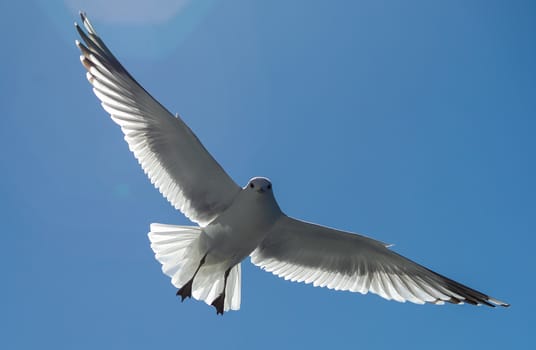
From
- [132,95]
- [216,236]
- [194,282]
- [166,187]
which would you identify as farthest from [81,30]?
[194,282]

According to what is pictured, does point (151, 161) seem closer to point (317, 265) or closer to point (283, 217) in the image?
point (283, 217)

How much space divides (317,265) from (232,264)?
41.4 inches

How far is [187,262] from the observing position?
535 cm

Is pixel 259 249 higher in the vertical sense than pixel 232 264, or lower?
higher

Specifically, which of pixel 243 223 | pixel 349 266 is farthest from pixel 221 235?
pixel 349 266

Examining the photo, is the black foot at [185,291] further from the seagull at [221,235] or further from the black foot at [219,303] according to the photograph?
the black foot at [219,303]

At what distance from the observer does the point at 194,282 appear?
544 cm

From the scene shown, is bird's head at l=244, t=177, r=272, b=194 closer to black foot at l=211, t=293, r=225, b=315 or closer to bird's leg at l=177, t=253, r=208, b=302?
bird's leg at l=177, t=253, r=208, b=302

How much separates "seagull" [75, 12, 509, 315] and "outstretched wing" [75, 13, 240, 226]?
11mm

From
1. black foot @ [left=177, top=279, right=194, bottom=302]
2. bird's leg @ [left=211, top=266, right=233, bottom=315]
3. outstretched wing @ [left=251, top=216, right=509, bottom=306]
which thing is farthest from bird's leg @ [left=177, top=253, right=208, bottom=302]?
outstretched wing @ [left=251, top=216, right=509, bottom=306]

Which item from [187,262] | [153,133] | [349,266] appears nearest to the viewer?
[187,262]

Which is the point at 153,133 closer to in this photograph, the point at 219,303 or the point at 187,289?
the point at 187,289

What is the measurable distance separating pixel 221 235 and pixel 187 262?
504 mm

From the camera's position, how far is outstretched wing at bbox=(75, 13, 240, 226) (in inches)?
211
